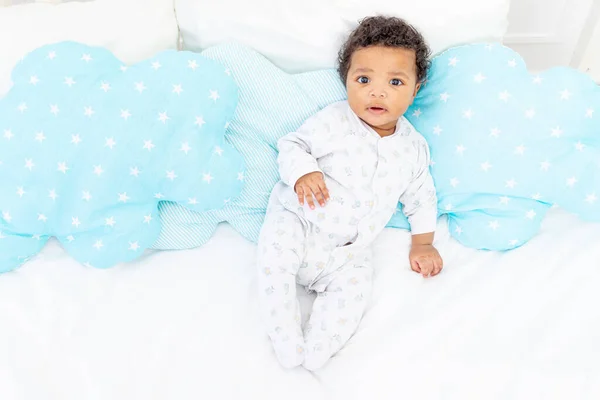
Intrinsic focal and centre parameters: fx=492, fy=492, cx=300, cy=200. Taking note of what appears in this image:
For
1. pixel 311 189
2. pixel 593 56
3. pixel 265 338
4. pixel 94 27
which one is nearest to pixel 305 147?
pixel 311 189

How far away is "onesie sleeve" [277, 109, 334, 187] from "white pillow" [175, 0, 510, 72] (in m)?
0.18

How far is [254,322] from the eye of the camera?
95 cm

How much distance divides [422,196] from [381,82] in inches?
10.4

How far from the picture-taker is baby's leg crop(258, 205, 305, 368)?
35.0 inches

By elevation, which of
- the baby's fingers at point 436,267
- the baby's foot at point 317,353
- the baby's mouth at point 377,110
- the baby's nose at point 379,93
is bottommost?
the baby's foot at point 317,353

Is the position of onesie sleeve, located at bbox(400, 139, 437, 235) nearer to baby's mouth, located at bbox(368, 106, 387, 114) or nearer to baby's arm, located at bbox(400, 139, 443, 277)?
baby's arm, located at bbox(400, 139, 443, 277)

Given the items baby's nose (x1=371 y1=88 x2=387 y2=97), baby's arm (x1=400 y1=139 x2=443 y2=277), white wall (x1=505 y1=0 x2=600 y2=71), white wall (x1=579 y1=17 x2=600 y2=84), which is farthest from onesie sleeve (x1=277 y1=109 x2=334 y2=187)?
white wall (x1=579 y1=17 x2=600 y2=84)

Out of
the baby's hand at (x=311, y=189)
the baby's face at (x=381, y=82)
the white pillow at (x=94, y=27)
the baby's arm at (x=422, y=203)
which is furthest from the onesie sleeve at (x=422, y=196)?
the white pillow at (x=94, y=27)

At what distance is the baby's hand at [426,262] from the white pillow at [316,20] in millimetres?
471

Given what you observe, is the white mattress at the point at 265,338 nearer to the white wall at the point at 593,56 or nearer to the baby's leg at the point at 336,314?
the baby's leg at the point at 336,314

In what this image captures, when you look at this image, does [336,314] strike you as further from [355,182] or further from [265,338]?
[355,182]

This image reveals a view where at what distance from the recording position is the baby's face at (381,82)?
3.36 feet

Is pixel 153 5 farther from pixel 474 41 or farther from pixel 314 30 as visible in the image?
pixel 474 41

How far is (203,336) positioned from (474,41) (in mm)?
878
